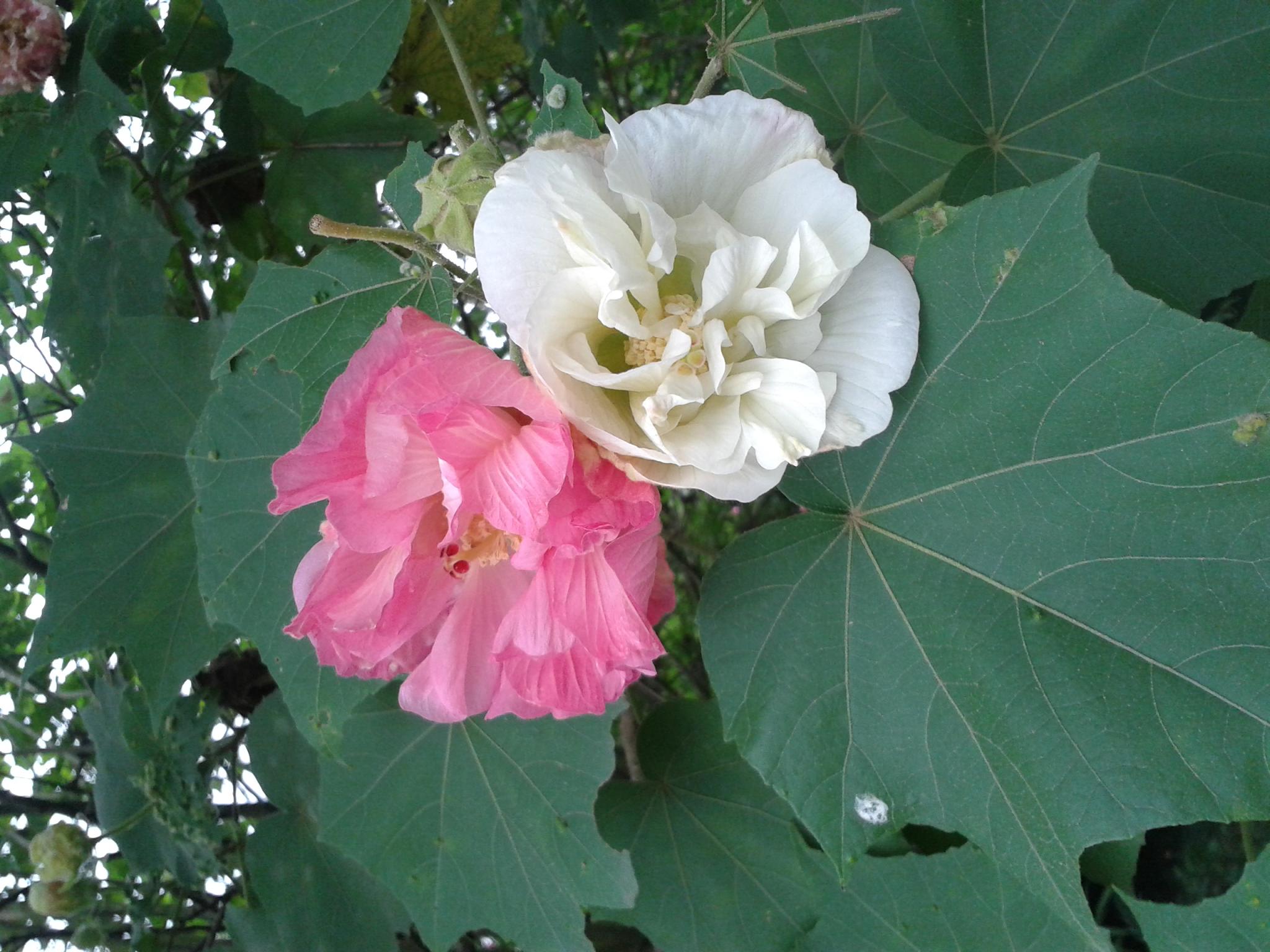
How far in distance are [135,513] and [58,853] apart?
66cm

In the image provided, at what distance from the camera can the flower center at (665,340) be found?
2.20ft

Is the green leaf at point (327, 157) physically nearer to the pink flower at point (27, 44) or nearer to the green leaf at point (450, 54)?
the green leaf at point (450, 54)

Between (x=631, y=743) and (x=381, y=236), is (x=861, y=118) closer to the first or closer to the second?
(x=381, y=236)

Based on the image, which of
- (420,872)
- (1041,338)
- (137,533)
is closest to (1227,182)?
(1041,338)

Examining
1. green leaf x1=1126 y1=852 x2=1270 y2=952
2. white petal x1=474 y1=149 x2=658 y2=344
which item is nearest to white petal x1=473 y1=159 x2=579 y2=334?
white petal x1=474 y1=149 x2=658 y2=344

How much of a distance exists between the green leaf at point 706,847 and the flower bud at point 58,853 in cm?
96

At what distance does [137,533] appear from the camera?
149 centimetres

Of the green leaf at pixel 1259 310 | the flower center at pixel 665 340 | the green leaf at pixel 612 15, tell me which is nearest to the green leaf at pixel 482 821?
the flower center at pixel 665 340

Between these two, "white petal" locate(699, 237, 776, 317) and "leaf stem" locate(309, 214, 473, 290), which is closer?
"white petal" locate(699, 237, 776, 317)

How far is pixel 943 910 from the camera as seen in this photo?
3.97 feet

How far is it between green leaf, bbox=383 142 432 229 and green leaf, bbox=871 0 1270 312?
50 cm

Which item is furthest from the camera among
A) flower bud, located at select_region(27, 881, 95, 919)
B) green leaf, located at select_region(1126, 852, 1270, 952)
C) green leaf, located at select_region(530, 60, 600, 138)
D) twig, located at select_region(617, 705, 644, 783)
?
flower bud, located at select_region(27, 881, 95, 919)

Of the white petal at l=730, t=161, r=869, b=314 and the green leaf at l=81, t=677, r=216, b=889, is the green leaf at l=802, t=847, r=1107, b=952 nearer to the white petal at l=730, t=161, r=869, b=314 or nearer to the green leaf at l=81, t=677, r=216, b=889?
the white petal at l=730, t=161, r=869, b=314

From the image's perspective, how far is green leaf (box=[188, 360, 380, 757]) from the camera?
3.86 feet
